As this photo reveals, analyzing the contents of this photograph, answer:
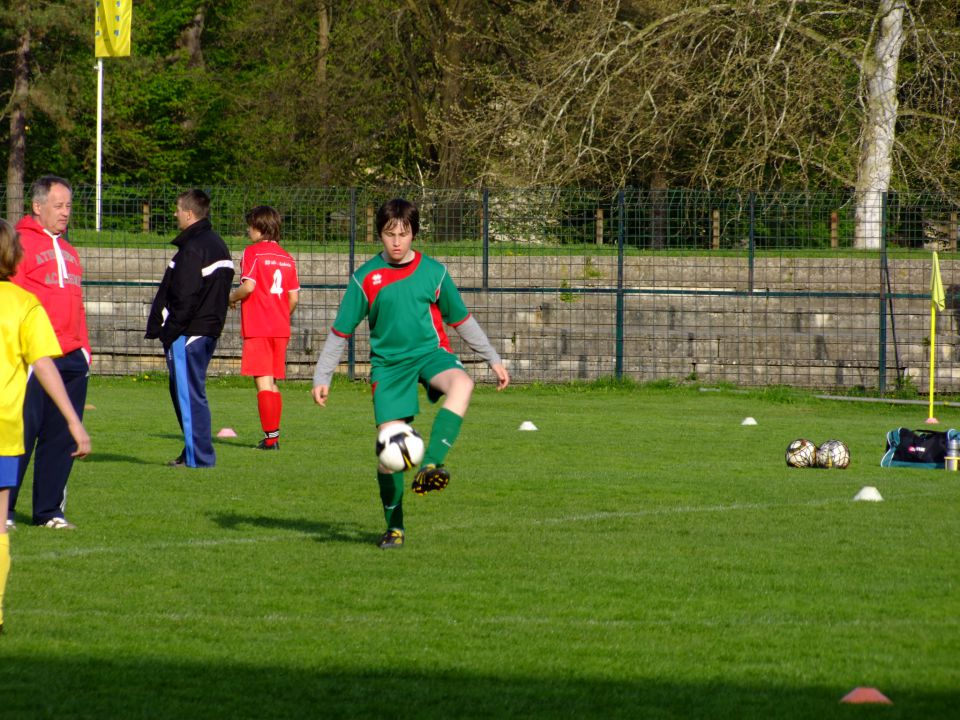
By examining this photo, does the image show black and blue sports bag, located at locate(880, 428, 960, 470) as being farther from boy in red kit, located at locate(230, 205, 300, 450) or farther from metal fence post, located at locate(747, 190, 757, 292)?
metal fence post, located at locate(747, 190, 757, 292)

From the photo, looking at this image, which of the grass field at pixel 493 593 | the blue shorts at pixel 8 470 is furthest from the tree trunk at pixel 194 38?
the blue shorts at pixel 8 470

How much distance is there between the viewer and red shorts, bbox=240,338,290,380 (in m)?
14.0

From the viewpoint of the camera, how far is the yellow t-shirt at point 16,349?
609 centimetres

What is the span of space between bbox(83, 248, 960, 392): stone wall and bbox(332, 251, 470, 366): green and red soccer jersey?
45.0ft

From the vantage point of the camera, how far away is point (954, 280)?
2158 centimetres

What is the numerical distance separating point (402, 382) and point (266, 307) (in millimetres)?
5939

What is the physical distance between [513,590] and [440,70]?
36387 millimetres

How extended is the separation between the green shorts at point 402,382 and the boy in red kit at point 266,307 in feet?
18.5

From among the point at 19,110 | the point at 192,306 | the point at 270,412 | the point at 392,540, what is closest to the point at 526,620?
the point at 392,540

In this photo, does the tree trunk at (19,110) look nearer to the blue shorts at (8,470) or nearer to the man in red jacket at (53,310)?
the man in red jacket at (53,310)

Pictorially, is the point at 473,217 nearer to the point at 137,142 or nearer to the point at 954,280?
Result: the point at 954,280

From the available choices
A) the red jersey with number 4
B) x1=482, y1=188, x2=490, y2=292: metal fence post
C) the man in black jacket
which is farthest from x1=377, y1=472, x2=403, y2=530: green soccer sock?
x1=482, y1=188, x2=490, y2=292: metal fence post

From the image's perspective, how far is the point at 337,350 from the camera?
854cm

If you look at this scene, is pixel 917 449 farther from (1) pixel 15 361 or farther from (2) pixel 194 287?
(1) pixel 15 361
